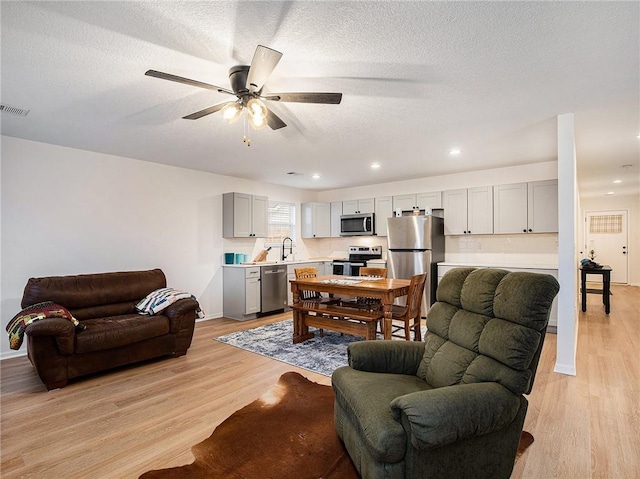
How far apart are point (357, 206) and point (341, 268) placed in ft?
4.32

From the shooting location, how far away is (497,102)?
291 cm

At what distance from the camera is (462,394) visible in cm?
147

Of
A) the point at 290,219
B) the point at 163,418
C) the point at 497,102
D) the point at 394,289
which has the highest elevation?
the point at 497,102

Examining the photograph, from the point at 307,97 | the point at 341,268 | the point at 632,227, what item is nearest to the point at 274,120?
the point at 307,97

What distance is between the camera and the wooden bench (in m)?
3.67

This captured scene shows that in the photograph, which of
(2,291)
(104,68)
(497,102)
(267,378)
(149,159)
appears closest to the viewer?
(104,68)

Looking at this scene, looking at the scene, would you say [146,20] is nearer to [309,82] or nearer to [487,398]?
[309,82]

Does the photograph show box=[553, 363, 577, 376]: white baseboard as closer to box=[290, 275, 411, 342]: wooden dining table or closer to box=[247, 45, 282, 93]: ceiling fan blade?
box=[290, 275, 411, 342]: wooden dining table

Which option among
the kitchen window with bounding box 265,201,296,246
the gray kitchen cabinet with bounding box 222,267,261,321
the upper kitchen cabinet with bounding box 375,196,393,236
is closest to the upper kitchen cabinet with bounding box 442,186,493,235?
the upper kitchen cabinet with bounding box 375,196,393,236

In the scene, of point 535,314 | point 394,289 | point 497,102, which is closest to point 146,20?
point 535,314

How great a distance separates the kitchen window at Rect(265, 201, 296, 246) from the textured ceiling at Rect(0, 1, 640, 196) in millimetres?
2618

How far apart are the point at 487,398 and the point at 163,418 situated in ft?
7.24

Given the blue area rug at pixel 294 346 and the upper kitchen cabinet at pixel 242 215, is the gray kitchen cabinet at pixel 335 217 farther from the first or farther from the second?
the blue area rug at pixel 294 346

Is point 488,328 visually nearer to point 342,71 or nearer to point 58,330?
point 342,71
